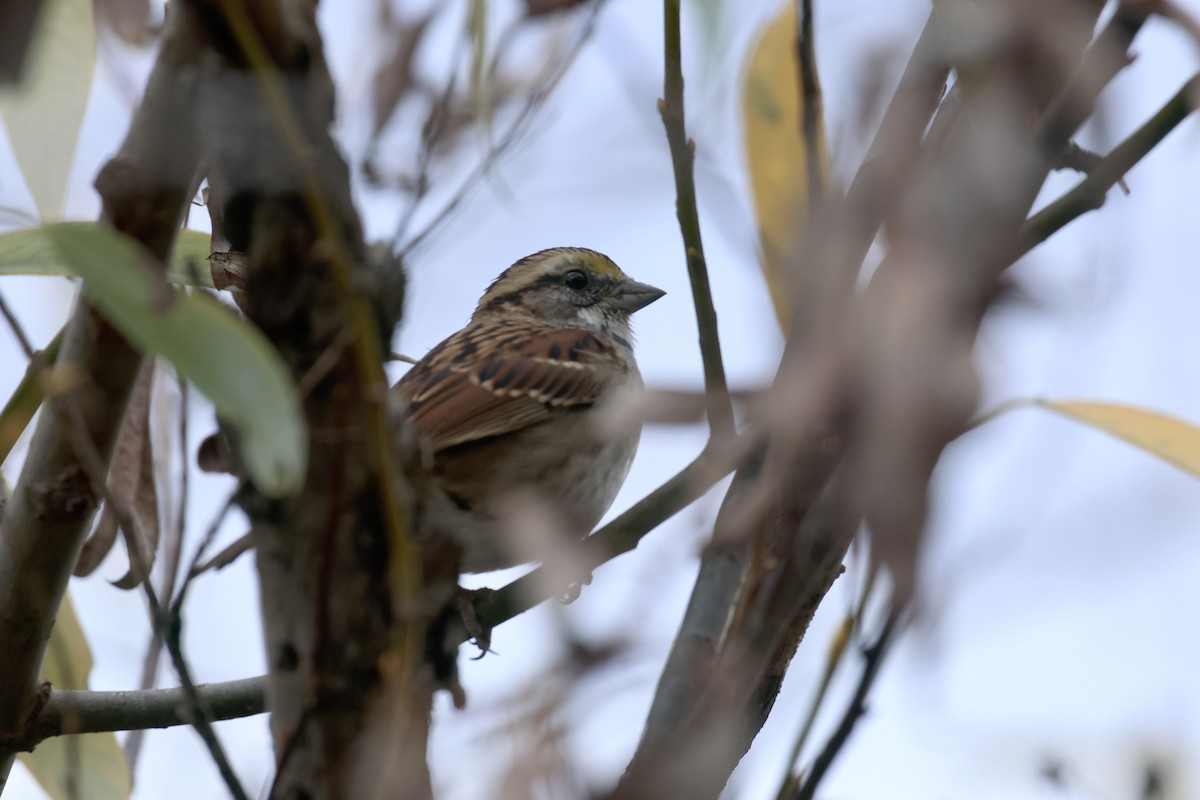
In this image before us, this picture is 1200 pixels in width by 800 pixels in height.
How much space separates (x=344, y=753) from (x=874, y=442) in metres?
0.78

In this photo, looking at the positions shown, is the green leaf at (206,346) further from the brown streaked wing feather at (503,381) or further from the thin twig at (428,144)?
the brown streaked wing feather at (503,381)

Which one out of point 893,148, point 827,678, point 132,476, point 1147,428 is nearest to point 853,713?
point 827,678

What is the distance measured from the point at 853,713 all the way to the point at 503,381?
7.97 feet

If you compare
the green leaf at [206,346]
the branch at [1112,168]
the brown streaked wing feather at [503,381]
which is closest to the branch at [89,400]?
the green leaf at [206,346]

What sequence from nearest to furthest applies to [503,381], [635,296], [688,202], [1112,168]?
[1112,168]
[688,202]
[503,381]
[635,296]

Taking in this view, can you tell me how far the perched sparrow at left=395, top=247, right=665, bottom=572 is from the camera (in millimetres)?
2981

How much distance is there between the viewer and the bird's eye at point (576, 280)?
449 centimetres

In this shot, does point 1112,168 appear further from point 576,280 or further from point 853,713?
point 576,280

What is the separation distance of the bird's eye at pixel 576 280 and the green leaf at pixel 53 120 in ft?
8.66

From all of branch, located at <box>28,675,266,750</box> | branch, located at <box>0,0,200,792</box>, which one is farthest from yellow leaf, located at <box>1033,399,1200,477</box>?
branch, located at <box>28,675,266,750</box>

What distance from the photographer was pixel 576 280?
4.50m

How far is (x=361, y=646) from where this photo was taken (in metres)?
1.45

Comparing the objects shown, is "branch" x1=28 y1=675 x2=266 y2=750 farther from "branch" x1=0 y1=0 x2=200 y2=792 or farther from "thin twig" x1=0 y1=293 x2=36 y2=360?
"thin twig" x1=0 y1=293 x2=36 y2=360

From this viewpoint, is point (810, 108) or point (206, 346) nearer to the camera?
point (206, 346)
